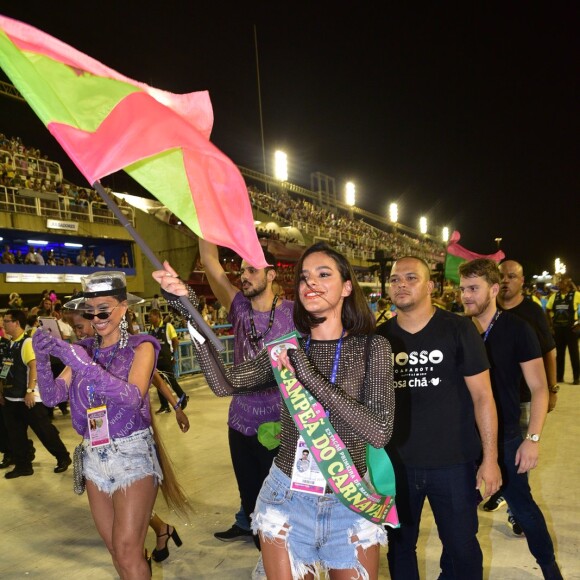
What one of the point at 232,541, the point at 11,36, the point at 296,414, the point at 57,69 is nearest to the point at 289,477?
the point at 296,414

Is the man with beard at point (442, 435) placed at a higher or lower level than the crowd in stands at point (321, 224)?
lower

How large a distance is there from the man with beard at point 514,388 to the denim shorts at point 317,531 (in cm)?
144

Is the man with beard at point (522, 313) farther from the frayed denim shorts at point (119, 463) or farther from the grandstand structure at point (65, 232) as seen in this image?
the grandstand structure at point (65, 232)

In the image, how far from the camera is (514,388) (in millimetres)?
3197

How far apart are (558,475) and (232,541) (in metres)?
3.30

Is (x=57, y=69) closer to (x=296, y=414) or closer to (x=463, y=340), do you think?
(x=296, y=414)

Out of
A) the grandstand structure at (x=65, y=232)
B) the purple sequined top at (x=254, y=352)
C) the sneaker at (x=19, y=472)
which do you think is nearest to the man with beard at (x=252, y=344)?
the purple sequined top at (x=254, y=352)

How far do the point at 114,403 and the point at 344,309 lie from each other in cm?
139

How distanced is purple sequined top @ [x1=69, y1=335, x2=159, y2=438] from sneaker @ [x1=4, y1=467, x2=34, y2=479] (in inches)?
146

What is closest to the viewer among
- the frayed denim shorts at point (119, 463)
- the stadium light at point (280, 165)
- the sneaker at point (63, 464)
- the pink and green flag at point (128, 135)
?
the pink and green flag at point (128, 135)

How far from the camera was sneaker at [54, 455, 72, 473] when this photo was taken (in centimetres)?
588

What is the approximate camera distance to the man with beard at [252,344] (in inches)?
140

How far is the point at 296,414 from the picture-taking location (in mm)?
1933

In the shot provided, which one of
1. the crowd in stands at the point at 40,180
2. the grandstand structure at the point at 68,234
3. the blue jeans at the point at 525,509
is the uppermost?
the crowd in stands at the point at 40,180
